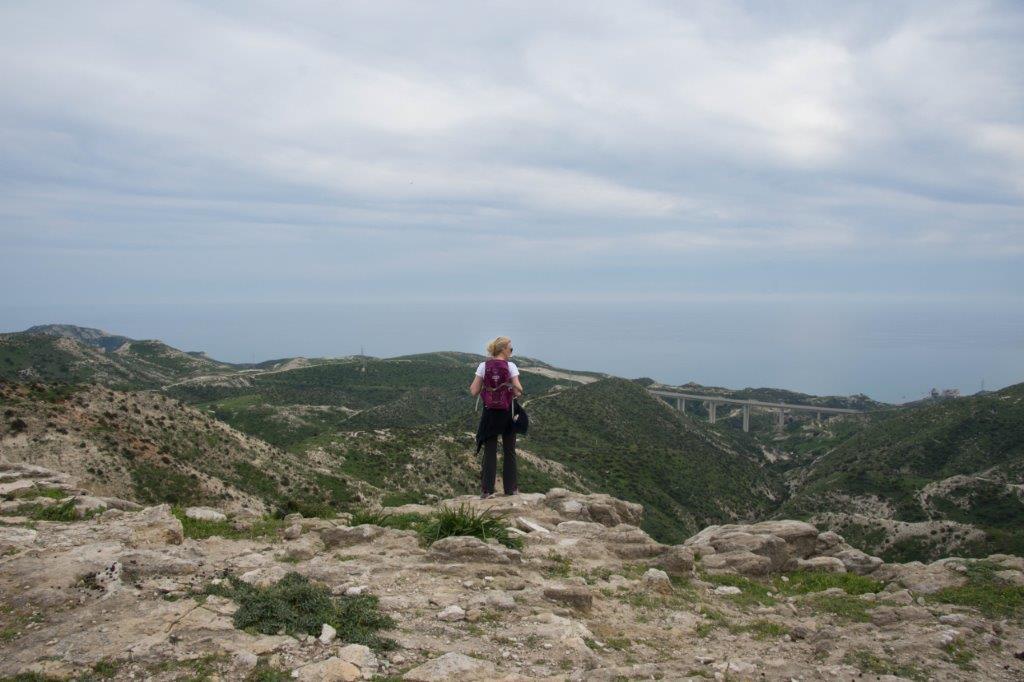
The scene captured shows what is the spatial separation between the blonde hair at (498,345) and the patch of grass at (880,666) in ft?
22.7

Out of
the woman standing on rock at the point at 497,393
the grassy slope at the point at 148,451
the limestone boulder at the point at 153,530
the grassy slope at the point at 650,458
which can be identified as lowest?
the grassy slope at the point at 650,458

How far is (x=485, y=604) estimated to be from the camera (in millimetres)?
7113

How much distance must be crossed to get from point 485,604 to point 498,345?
5224mm

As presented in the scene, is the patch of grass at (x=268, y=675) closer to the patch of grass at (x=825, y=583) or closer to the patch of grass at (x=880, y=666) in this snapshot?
the patch of grass at (x=880, y=666)

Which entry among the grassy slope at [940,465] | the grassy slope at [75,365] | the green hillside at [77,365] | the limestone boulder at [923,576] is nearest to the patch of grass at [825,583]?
the limestone boulder at [923,576]

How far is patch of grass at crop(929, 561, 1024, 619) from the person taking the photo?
8281 millimetres

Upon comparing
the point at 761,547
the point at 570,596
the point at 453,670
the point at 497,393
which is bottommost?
the point at 761,547

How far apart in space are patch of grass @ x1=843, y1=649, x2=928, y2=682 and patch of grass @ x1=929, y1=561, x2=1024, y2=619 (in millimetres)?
2794

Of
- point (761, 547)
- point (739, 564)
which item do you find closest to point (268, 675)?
point (739, 564)

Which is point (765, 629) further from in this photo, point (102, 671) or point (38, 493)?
point (38, 493)

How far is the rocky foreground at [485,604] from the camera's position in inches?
217

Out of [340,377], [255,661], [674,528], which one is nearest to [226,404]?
[340,377]

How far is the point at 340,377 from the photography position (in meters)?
97.5

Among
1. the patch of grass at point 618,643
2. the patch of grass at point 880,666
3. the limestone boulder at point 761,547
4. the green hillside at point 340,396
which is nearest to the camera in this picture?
the patch of grass at point 880,666
